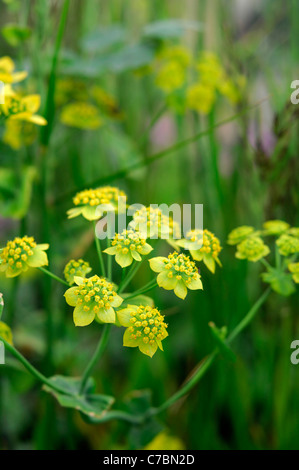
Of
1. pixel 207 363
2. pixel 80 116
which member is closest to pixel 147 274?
pixel 80 116

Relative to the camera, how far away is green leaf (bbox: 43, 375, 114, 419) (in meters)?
0.48

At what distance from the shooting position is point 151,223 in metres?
0.44

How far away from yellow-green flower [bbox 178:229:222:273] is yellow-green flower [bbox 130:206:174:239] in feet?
0.07

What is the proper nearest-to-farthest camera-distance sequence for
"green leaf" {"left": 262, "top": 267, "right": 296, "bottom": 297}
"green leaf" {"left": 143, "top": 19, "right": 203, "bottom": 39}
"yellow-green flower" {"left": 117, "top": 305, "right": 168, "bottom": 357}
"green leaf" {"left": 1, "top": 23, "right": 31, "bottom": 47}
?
"yellow-green flower" {"left": 117, "top": 305, "right": 168, "bottom": 357} → "green leaf" {"left": 262, "top": 267, "right": 296, "bottom": 297} → "green leaf" {"left": 1, "top": 23, "right": 31, "bottom": 47} → "green leaf" {"left": 143, "top": 19, "right": 203, "bottom": 39}

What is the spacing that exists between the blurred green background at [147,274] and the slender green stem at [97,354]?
4.5 inches

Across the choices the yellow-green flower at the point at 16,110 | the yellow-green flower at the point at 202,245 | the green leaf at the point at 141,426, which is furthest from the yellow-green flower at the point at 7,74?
the green leaf at the point at 141,426

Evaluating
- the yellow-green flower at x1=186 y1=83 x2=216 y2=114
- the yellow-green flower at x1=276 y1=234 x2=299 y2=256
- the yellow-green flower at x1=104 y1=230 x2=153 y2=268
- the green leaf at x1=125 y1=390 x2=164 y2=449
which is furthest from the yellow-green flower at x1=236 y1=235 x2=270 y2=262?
the yellow-green flower at x1=186 y1=83 x2=216 y2=114

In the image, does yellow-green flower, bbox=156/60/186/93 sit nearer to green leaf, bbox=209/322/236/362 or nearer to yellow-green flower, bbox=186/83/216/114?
yellow-green flower, bbox=186/83/216/114

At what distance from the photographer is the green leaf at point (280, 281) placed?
0.49 metres

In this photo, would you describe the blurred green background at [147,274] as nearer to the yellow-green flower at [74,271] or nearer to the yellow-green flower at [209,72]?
the yellow-green flower at [209,72]

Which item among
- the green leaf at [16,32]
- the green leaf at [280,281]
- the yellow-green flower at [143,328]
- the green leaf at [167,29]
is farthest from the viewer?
the green leaf at [167,29]

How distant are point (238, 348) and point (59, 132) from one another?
56 centimetres

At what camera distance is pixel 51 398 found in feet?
2.15
